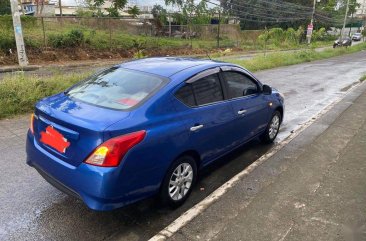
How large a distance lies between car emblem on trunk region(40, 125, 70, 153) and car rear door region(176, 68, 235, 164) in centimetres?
127

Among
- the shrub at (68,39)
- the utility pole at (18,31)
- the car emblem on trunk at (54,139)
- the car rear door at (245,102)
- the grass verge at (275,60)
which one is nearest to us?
the car emblem on trunk at (54,139)

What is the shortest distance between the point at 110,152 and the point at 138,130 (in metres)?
0.34

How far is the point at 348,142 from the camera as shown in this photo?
20.7ft

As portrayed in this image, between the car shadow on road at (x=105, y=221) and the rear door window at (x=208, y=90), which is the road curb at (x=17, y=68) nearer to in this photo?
the car shadow on road at (x=105, y=221)

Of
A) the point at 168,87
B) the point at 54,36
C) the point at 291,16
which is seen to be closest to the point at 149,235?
the point at 168,87

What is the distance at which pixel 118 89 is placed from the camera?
3.95 m

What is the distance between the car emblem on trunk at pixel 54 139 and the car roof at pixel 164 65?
4.25 ft

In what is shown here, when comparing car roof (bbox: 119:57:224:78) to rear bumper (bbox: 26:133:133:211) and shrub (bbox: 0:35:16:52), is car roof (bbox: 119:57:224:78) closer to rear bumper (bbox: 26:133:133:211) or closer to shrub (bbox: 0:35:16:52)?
rear bumper (bbox: 26:133:133:211)

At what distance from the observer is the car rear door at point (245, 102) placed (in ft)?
15.5

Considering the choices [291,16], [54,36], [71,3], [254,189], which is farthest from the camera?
[291,16]

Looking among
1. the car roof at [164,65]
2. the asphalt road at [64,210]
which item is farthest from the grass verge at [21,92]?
the car roof at [164,65]

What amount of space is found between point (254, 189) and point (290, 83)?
1019 cm

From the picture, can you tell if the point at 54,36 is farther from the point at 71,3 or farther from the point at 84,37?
the point at 71,3

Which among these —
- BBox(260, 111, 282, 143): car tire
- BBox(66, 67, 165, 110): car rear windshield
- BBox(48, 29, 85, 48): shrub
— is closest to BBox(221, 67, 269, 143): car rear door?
BBox(260, 111, 282, 143): car tire
